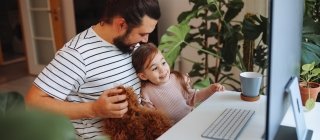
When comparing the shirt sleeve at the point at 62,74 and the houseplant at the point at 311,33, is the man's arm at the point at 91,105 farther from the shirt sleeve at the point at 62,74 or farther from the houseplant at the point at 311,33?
the houseplant at the point at 311,33

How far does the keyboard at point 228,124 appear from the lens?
1.09 metres

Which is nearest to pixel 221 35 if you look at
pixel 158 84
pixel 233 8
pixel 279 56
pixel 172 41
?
pixel 233 8

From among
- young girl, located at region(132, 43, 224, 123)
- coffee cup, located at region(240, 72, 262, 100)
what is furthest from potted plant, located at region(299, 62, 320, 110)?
young girl, located at region(132, 43, 224, 123)

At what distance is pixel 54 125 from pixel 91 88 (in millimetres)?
1132

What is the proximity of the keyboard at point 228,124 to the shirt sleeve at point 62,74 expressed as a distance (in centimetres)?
51

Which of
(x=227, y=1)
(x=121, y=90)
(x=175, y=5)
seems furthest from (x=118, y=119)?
(x=175, y=5)

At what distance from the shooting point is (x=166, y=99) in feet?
4.83

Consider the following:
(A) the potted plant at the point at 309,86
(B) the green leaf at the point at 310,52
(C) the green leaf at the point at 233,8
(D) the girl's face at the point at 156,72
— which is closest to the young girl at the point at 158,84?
(D) the girl's face at the point at 156,72

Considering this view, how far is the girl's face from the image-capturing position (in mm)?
1423

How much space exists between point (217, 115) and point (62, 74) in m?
0.59

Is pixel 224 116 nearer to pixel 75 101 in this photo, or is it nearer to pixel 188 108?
pixel 188 108

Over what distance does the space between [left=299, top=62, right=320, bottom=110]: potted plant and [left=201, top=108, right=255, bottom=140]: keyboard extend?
223 millimetres

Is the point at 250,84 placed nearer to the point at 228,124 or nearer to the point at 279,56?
the point at 228,124

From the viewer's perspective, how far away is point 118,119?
4.08ft
